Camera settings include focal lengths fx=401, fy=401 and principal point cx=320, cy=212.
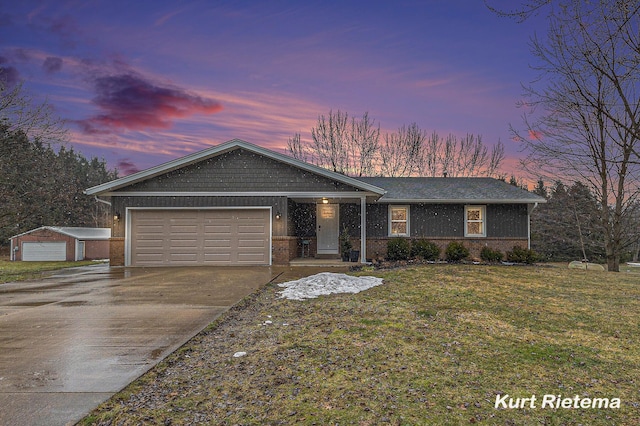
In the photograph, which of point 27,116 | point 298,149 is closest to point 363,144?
point 298,149

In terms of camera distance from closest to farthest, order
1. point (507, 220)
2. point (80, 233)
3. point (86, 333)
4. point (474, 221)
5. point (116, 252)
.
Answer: point (86, 333) → point (116, 252) → point (507, 220) → point (474, 221) → point (80, 233)

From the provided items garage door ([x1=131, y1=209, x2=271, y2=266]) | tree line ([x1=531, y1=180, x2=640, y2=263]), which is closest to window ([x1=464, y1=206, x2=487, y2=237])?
tree line ([x1=531, y1=180, x2=640, y2=263])

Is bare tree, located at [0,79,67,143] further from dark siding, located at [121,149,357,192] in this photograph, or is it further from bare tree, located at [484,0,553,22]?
bare tree, located at [484,0,553,22]

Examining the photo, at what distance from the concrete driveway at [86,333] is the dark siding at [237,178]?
524 cm

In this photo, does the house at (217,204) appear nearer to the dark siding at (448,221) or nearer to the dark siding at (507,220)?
the dark siding at (448,221)

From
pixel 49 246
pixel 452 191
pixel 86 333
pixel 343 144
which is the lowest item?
pixel 49 246

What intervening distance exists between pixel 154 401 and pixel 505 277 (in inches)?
408

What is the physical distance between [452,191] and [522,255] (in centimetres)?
402

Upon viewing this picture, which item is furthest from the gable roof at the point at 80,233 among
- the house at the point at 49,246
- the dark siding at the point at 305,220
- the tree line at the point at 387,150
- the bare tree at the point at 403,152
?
the bare tree at the point at 403,152

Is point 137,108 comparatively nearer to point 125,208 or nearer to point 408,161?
point 125,208

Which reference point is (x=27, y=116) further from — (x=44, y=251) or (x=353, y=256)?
(x=44, y=251)

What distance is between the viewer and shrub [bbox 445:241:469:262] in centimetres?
1641

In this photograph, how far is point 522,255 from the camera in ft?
53.7

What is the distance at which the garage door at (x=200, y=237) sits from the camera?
51.0ft
